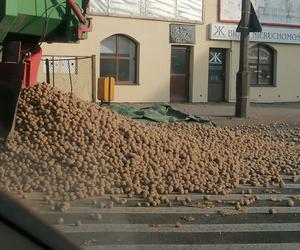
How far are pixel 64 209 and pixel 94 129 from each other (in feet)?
7.53

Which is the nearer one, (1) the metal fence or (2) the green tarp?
(2) the green tarp

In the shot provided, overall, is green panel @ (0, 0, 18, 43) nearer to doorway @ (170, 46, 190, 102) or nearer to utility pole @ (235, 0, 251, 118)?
utility pole @ (235, 0, 251, 118)

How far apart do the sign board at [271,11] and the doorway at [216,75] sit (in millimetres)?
1529

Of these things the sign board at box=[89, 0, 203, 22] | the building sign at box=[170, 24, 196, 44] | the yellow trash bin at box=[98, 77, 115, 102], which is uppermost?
the sign board at box=[89, 0, 203, 22]

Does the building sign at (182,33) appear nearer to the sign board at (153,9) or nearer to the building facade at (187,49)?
the building facade at (187,49)

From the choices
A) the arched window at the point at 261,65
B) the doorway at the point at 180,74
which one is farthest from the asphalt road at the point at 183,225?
the arched window at the point at 261,65

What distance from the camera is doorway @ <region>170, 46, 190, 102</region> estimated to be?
81.6 ft

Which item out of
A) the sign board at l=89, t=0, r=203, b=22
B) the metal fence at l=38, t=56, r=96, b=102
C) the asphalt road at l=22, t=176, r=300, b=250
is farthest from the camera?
the sign board at l=89, t=0, r=203, b=22

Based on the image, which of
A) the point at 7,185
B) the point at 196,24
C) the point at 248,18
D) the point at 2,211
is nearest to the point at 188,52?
the point at 196,24

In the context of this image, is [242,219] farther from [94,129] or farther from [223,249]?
[94,129]

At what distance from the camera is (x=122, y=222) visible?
6.16 meters

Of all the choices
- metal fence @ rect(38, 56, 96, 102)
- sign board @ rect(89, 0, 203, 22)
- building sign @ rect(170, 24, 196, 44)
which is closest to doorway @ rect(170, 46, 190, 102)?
building sign @ rect(170, 24, 196, 44)

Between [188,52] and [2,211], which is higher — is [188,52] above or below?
above

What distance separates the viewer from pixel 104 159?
7.89 m
